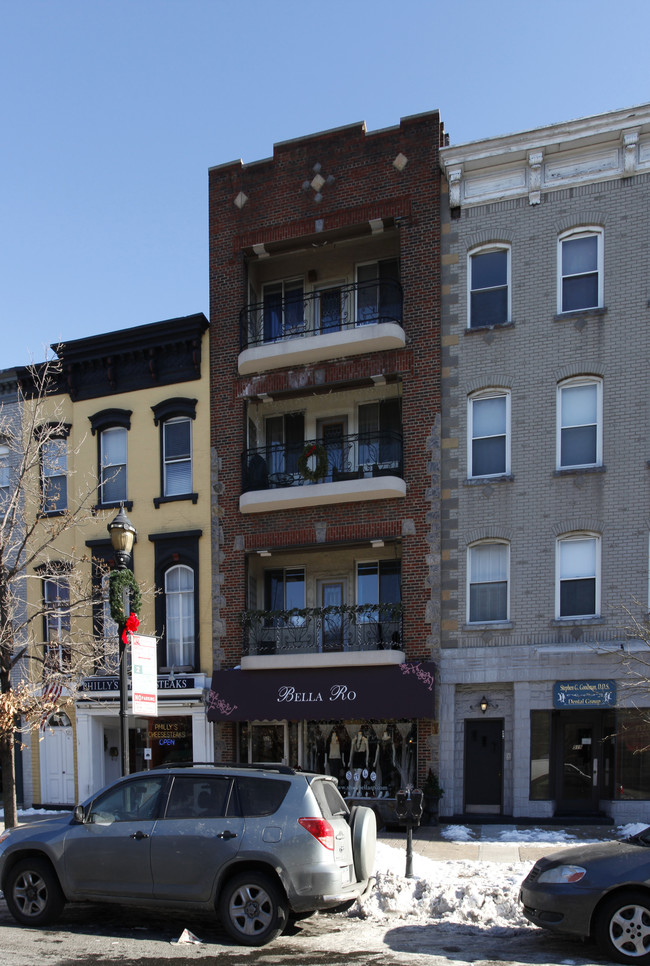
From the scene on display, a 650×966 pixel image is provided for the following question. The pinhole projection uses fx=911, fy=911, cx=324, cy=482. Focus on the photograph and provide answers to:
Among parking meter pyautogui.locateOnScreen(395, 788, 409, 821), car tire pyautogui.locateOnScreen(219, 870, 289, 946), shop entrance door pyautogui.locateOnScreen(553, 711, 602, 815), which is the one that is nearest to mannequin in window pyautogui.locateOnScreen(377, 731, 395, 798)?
shop entrance door pyautogui.locateOnScreen(553, 711, 602, 815)

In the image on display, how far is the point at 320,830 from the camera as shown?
8695mm

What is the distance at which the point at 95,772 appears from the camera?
21.2 meters

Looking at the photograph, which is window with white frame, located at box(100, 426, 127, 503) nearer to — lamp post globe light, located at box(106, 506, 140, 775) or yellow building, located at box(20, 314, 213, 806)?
yellow building, located at box(20, 314, 213, 806)

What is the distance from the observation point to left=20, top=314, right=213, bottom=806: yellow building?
20797 mm

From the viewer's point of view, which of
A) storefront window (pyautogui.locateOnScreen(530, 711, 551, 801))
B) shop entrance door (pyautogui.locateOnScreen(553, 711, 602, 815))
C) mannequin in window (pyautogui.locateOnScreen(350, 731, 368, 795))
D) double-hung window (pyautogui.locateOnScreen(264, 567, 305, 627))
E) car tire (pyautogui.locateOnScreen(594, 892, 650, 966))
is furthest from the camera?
double-hung window (pyautogui.locateOnScreen(264, 567, 305, 627))

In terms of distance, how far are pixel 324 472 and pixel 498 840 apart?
833cm

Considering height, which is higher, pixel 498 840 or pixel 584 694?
pixel 584 694

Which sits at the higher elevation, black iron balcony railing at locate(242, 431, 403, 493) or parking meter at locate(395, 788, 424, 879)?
black iron balcony railing at locate(242, 431, 403, 493)

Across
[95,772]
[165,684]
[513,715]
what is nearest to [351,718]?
[513,715]

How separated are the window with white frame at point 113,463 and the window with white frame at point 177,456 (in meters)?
1.17

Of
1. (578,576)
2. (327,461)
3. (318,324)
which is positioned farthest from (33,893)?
(318,324)

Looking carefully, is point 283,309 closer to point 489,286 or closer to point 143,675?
point 489,286

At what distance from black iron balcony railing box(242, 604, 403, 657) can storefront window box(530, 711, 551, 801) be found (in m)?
3.16

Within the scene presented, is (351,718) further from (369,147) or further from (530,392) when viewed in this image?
(369,147)
